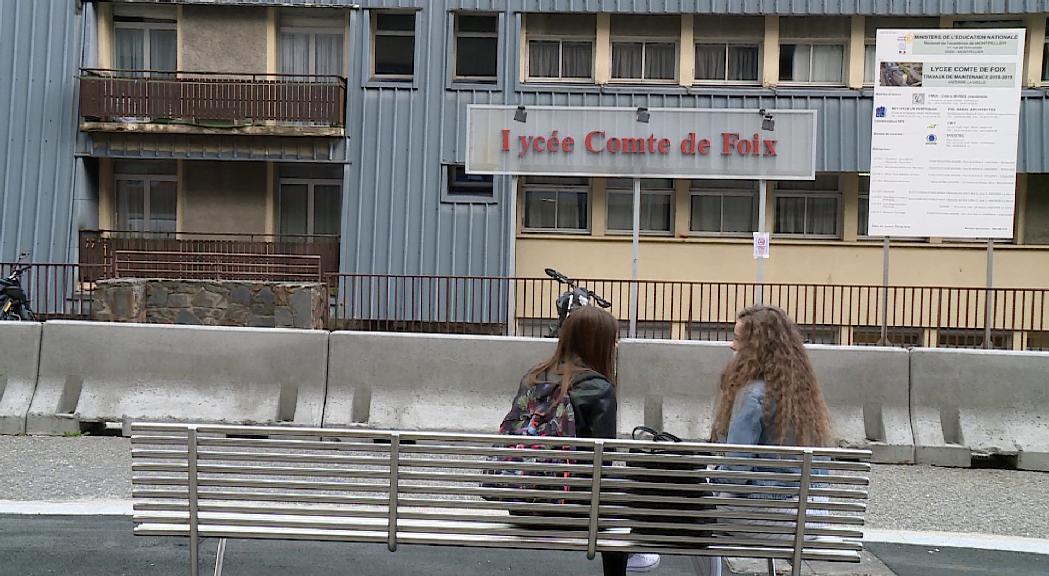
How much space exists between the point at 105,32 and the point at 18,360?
40.5 ft

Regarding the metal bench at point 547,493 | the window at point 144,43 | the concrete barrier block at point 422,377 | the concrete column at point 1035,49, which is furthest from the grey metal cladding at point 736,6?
the metal bench at point 547,493

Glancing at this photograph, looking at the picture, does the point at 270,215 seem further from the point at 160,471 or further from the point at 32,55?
the point at 160,471

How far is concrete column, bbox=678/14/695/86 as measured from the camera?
1991 cm

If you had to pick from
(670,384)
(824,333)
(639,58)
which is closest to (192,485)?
(670,384)

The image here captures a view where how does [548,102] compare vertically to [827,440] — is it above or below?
above

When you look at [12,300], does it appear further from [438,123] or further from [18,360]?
[438,123]

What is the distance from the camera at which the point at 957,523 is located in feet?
24.2

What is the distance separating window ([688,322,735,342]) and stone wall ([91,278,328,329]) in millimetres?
6512

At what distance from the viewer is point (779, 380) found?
4773 millimetres

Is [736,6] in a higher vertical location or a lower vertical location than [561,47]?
higher

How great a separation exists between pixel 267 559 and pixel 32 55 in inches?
651

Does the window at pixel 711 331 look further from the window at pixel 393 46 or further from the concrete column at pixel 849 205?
the window at pixel 393 46

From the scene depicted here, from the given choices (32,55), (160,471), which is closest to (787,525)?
(160,471)

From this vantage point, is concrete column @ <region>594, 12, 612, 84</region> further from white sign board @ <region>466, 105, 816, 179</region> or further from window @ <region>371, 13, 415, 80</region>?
window @ <region>371, 13, 415, 80</region>
